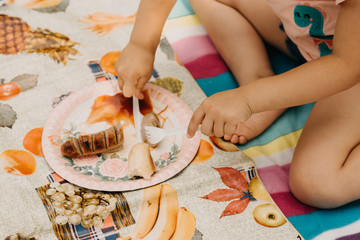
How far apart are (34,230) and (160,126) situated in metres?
0.32

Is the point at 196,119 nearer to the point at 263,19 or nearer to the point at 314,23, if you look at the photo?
the point at 314,23

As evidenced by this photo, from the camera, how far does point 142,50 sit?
0.83m

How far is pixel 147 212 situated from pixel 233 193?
16 centimetres

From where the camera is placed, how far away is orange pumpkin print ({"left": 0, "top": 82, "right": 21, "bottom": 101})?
33.0 inches

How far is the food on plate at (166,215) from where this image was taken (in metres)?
0.66

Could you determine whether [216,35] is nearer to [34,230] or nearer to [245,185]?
[245,185]

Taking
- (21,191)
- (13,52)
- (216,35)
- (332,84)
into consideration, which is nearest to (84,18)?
(13,52)

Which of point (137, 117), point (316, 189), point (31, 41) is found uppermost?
point (31, 41)

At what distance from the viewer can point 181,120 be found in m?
0.83

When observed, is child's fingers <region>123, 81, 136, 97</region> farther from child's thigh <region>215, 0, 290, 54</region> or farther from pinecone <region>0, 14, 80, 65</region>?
child's thigh <region>215, 0, 290, 54</region>

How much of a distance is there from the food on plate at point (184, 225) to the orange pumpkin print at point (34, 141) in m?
0.29

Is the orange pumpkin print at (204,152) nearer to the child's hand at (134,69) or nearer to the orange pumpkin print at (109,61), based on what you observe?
the child's hand at (134,69)

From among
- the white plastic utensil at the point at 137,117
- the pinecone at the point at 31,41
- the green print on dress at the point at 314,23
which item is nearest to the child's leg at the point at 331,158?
the green print on dress at the point at 314,23

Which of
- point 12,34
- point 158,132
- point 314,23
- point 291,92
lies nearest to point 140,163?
point 158,132
